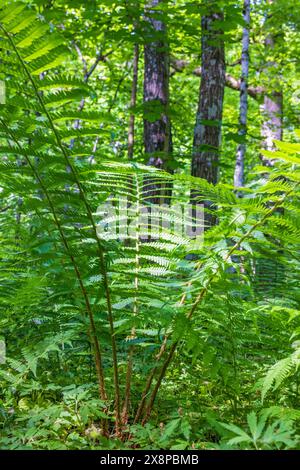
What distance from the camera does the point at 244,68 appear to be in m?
7.07

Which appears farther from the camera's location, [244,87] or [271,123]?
[271,123]

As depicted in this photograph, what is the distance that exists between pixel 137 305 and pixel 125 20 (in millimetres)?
2865

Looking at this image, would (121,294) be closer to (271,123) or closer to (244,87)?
(244,87)

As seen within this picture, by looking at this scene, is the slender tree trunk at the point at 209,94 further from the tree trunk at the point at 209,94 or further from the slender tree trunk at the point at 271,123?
the slender tree trunk at the point at 271,123

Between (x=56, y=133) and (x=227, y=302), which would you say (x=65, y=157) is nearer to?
(x=56, y=133)

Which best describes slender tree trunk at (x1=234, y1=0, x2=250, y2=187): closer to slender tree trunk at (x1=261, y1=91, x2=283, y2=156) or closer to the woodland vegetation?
slender tree trunk at (x1=261, y1=91, x2=283, y2=156)

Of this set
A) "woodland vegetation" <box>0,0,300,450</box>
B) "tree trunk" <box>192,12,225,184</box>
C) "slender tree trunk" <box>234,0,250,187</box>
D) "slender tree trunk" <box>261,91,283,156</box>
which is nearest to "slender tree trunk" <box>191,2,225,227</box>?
"tree trunk" <box>192,12,225,184</box>

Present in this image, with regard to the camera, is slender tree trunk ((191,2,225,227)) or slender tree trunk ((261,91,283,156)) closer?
slender tree trunk ((191,2,225,227))

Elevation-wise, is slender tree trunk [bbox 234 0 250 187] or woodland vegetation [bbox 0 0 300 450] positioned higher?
slender tree trunk [bbox 234 0 250 187]

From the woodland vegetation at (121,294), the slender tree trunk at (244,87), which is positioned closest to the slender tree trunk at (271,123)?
the slender tree trunk at (244,87)

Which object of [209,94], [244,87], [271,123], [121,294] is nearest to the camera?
[121,294]

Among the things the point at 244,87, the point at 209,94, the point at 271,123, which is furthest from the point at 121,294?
the point at 271,123

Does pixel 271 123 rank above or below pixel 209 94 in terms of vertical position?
above
